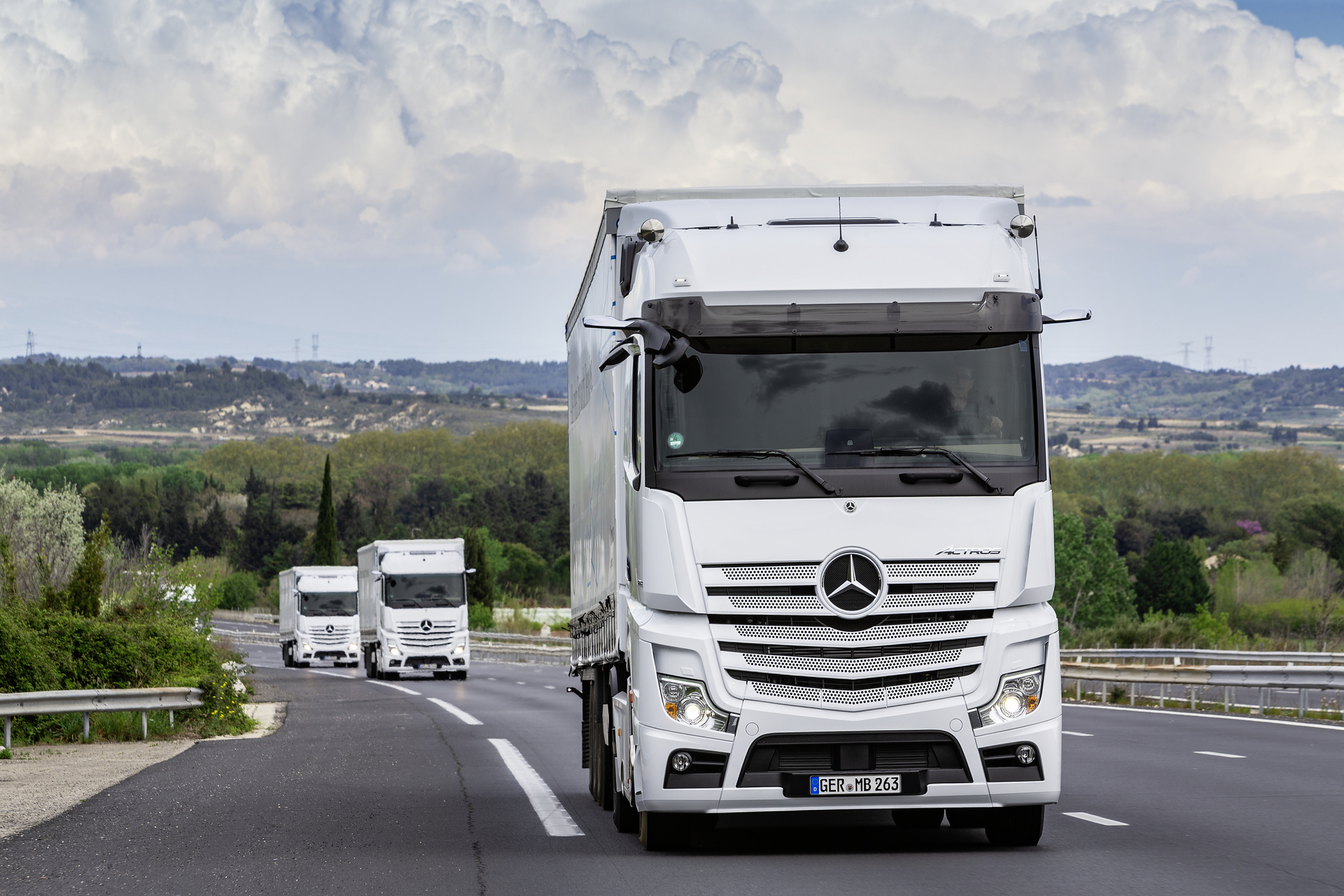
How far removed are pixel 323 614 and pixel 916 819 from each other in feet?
160

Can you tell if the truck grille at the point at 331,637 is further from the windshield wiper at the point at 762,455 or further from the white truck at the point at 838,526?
the windshield wiper at the point at 762,455

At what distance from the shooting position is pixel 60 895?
8.48 m

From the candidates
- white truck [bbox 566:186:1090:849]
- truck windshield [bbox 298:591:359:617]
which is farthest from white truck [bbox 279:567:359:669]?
white truck [bbox 566:186:1090:849]

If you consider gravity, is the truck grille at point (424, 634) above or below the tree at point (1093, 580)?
above

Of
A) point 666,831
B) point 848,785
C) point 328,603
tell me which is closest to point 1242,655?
point 666,831

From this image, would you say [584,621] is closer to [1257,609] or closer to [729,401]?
[729,401]

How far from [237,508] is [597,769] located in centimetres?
17670

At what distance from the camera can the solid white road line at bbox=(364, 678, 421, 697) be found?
122ft

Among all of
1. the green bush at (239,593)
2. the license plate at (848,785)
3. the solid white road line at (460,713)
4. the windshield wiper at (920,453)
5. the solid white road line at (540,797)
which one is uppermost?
the windshield wiper at (920,453)

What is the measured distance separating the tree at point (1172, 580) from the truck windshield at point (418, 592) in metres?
76.1

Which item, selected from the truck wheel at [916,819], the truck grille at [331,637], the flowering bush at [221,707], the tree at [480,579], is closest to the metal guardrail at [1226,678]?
the truck wheel at [916,819]

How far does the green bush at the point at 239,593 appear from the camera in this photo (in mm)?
141000

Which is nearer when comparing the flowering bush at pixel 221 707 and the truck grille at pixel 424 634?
the flowering bush at pixel 221 707

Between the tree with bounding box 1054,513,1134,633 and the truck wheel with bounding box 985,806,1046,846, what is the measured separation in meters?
104
